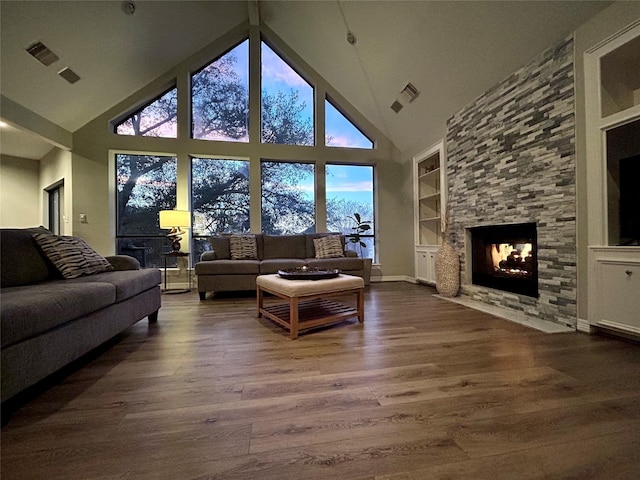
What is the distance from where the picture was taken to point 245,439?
1058mm

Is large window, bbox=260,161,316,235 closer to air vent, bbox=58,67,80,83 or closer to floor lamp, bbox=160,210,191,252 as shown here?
floor lamp, bbox=160,210,191,252

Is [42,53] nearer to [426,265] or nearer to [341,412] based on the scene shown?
[341,412]

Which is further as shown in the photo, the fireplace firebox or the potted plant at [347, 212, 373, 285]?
the potted plant at [347, 212, 373, 285]

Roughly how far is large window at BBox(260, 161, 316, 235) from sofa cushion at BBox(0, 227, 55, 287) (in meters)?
3.32

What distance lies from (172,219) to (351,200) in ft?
10.6

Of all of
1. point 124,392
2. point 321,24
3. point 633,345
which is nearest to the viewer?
point 124,392

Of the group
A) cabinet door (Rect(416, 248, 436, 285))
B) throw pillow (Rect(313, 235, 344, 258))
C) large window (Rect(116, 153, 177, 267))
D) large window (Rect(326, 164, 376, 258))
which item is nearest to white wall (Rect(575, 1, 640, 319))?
cabinet door (Rect(416, 248, 436, 285))

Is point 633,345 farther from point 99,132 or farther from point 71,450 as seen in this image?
point 99,132

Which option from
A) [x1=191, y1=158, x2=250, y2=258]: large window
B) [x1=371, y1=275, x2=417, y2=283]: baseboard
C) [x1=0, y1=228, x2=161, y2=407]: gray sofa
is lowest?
[x1=371, y1=275, x2=417, y2=283]: baseboard

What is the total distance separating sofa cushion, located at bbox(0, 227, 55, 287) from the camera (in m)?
1.97

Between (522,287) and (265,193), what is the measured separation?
419 centimetres

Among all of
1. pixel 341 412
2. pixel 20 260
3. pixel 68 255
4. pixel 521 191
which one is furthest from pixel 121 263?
pixel 521 191

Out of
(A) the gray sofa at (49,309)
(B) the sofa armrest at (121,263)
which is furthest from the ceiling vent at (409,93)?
(B) the sofa armrest at (121,263)

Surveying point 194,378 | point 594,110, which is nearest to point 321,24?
point 594,110
